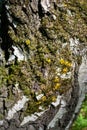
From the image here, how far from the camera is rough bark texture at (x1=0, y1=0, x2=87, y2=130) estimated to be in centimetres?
234

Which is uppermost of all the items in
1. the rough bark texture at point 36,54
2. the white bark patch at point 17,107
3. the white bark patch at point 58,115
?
the rough bark texture at point 36,54

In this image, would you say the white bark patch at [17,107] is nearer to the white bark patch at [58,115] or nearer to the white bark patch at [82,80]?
the white bark patch at [58,115]

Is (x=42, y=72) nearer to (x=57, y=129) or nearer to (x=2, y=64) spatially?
(x=2, y=64)

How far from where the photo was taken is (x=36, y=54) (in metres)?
2.38

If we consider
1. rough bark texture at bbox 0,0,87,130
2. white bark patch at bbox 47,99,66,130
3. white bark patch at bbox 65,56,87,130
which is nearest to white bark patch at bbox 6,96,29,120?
rough bark texture at bbox 0,0,87,130

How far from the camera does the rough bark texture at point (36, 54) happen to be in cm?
234

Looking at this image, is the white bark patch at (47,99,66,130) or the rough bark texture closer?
the rough bark texture

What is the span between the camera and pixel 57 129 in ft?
8.70

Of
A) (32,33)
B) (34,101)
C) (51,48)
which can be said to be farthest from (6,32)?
(34,101)

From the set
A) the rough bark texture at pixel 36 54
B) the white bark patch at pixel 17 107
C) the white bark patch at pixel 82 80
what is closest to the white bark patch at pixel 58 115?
the rough bark texture at pixel 36 54

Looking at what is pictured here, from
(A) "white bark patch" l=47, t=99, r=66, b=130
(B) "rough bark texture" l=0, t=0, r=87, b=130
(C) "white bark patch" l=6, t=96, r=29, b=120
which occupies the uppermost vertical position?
(B) "rough bark texture" l=0, t=0, r=87, b=130

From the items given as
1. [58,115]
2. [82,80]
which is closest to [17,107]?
[58,115]

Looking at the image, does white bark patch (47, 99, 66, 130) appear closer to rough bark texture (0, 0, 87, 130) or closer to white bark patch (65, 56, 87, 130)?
rough bark texture (0, 0, 87, 130)

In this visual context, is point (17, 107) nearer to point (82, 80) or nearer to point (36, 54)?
point (36, 54)
